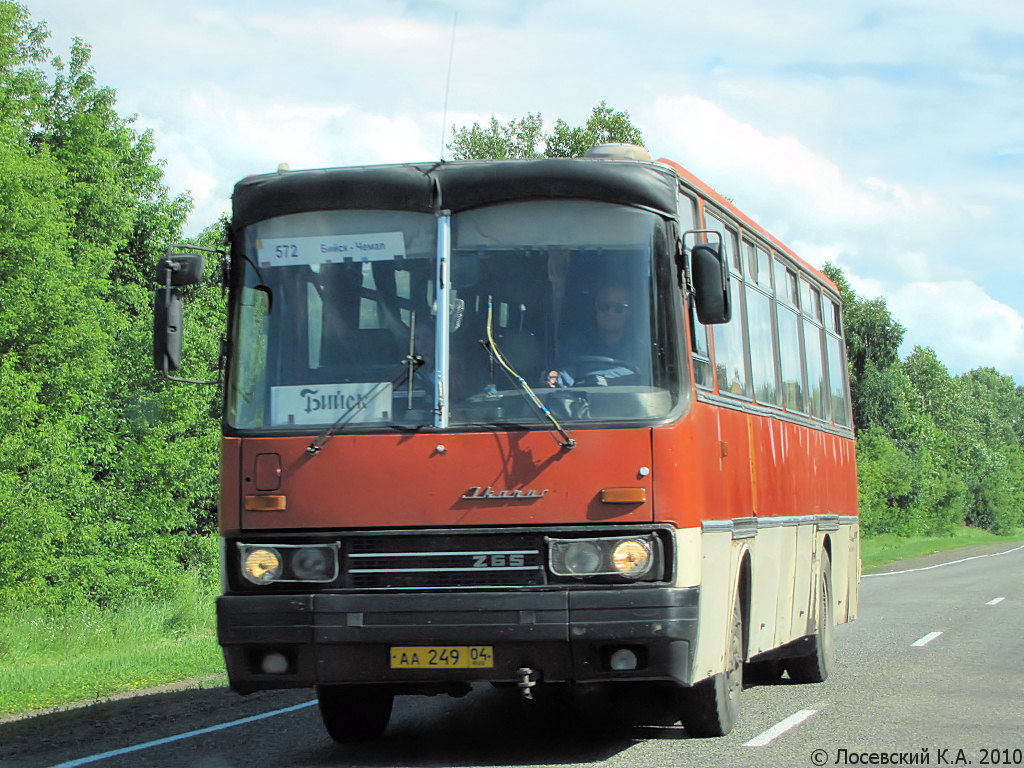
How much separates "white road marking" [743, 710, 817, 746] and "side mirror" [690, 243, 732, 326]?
2.75 m

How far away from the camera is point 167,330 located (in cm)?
819

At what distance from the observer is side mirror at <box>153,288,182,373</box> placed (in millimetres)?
8180

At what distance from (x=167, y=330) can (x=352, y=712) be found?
289 cm

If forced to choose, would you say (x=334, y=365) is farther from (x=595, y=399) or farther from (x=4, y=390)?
(x=4, y=390)

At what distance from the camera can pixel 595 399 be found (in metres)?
7.85

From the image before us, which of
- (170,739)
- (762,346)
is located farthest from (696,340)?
(170,739)

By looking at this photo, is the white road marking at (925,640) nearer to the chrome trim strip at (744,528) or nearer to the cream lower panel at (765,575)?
the cream lower panel at (765,575)

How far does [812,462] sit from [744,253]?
2.66 m

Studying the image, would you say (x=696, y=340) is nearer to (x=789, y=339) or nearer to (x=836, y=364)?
(x=789, y=339)

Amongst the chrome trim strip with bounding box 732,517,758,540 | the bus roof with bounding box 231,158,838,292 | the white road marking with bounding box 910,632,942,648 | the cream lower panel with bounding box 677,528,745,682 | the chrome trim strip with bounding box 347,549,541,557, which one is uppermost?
the bus roof with bounding box 231,158,838,292

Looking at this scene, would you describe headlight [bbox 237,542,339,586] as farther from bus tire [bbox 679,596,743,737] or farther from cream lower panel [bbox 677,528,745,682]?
bus tire [bbox 679,596,743,737]

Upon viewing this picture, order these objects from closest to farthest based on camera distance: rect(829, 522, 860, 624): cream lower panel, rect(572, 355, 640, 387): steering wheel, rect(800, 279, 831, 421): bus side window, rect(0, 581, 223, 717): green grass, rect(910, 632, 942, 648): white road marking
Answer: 1. rect(572, 355, 640, 387): steering wheel
2. rect(800, 279, 831, 421): bus side window
3. rect(0, 581, 223, 717): green grass
4. rect(829, 522, 860, 624): cream lower panel
5. rect(910, 632, 942, 648): white road marking

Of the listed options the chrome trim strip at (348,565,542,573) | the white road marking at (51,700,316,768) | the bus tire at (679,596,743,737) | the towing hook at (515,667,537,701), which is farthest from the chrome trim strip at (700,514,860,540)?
the white road marking at (51,700,316,768)

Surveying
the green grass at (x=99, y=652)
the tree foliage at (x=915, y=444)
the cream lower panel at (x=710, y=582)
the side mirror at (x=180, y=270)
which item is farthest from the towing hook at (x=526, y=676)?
the tree foliage at (x=915, y=444)
